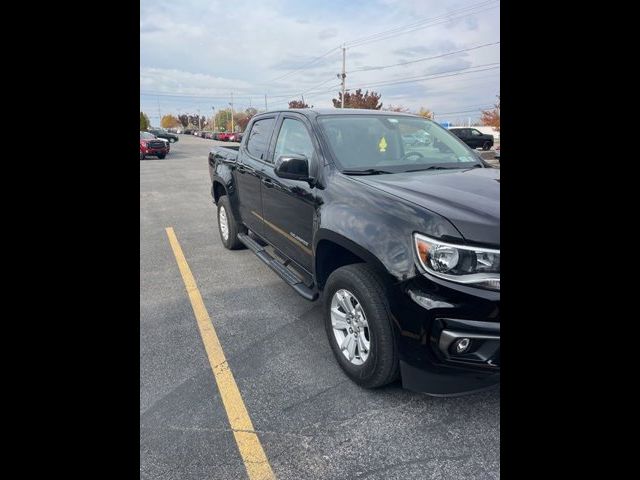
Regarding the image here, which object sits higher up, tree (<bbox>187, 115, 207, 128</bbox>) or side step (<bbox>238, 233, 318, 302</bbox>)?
tree (<bbox>187, 115, 207, 128</bbox>)

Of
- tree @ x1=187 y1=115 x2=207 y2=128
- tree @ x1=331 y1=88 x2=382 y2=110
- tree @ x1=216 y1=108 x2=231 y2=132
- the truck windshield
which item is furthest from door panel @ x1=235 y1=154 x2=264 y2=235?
tree @ x1=187 y1=115 x2=207 y2=128

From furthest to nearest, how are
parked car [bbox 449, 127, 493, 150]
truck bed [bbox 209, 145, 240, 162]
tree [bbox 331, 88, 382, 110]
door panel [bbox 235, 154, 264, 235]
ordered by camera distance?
tree [bbox 331, 88, 382, 110], parked car [bbox 449, 127, 493, 150], truck bed [bbox 209, 145, 240, 162], door panel [bbox 235, 154, 264, 235]

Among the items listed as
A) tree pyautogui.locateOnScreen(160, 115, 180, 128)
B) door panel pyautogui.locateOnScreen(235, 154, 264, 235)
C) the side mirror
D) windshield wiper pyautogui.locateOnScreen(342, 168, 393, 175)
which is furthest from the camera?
tree pyautogui.locateOnScreen(160, 115, 180, 128)

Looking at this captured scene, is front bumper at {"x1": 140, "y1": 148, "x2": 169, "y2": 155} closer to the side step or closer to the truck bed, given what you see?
the truck bed

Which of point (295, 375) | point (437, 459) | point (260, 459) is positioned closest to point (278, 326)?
point (295, 375)

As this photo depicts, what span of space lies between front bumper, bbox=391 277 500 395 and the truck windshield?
1.29m

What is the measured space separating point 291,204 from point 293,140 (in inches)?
28.8

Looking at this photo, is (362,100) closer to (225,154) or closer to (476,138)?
(476,138)

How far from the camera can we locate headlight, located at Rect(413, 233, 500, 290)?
2080 mm

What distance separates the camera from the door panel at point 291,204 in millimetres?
3338

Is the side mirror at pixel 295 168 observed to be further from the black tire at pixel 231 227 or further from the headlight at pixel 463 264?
the black tire at pixel 231 227
